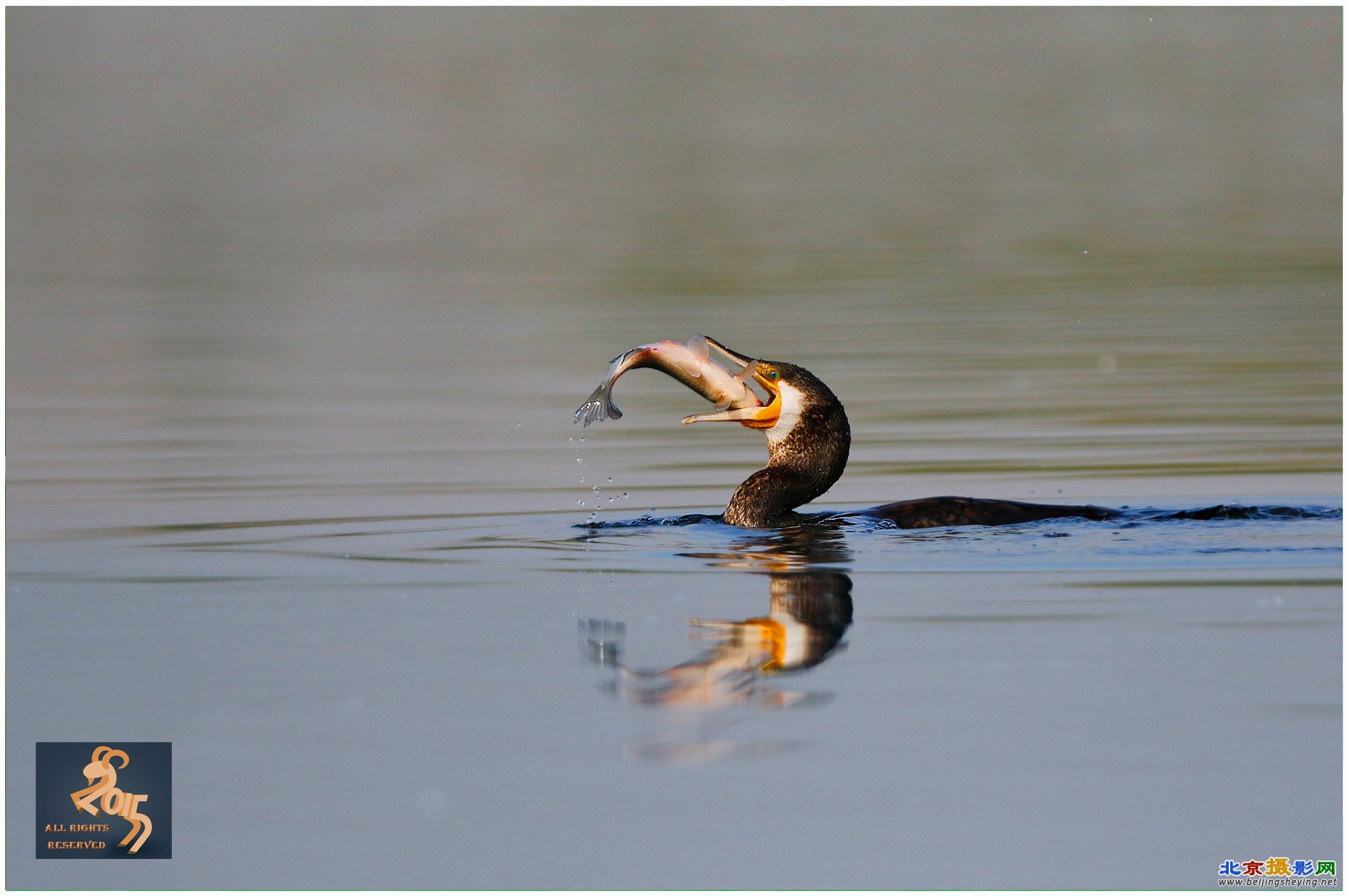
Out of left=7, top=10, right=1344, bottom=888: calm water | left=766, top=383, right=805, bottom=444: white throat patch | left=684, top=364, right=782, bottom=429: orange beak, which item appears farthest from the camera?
left=766, top=383, right=805, bottom=444: white throat patch

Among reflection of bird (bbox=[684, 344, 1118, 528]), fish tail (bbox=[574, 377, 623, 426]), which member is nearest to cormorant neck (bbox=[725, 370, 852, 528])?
reflection of bird (bbox=[684, 344, 1118, 528])

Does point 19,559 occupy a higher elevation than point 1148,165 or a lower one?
lower

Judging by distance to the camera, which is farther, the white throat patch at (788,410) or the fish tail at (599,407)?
the white throat patch at (788,410)

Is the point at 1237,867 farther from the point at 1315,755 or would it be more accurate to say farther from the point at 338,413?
the point at 338,413

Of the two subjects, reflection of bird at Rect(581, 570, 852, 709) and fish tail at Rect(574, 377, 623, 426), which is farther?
fish tail at Rect(574, 377, 623, 426)

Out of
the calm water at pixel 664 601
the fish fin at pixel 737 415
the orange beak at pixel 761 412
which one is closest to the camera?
the calm water at pixel 664 601

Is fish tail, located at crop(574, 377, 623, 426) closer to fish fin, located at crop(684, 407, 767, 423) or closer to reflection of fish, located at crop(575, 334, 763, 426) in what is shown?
reflection of fish, located at crop(575, 334, 763, 426)

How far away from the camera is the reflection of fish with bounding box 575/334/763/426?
9258 mm

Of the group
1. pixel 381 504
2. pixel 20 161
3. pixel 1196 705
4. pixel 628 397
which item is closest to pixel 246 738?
pixel 1196 705

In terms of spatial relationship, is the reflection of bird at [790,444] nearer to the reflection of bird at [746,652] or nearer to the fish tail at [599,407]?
the fish tail at [599,407]

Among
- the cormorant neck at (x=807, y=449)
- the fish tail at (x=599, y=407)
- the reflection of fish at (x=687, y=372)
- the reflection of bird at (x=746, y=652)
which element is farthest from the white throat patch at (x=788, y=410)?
the reflection of bird at (x=746, y=652)

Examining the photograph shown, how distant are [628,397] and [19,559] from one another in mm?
6701

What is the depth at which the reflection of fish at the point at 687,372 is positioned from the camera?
9258mm

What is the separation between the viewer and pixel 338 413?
46.1ft
